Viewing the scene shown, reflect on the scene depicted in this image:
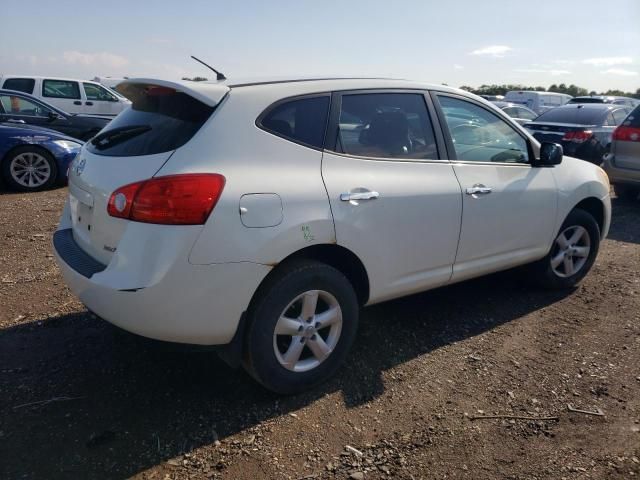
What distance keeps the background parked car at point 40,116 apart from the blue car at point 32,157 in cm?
187

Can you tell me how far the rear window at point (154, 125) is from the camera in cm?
271

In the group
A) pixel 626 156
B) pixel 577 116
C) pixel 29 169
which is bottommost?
pixel 29 169

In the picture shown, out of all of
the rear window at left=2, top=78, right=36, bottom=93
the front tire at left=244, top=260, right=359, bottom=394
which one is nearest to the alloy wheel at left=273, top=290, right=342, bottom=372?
the front tire at left=244, top=260, right=359, bottom=394

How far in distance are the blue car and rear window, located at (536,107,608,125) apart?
30.1ft

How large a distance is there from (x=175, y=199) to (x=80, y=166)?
1.01m

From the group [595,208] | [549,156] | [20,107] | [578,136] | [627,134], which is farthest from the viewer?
[578,136]

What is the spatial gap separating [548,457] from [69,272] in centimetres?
258

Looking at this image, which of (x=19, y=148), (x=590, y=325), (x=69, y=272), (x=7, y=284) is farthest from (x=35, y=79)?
(x=590, y=325)

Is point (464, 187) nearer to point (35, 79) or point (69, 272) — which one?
point (69, 272)

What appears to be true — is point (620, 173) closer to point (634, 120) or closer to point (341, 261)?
point (634, 120)

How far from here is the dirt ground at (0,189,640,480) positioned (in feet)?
8.25

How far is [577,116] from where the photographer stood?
1107 cm

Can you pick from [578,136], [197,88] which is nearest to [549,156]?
[197,88]

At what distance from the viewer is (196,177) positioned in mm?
2521
